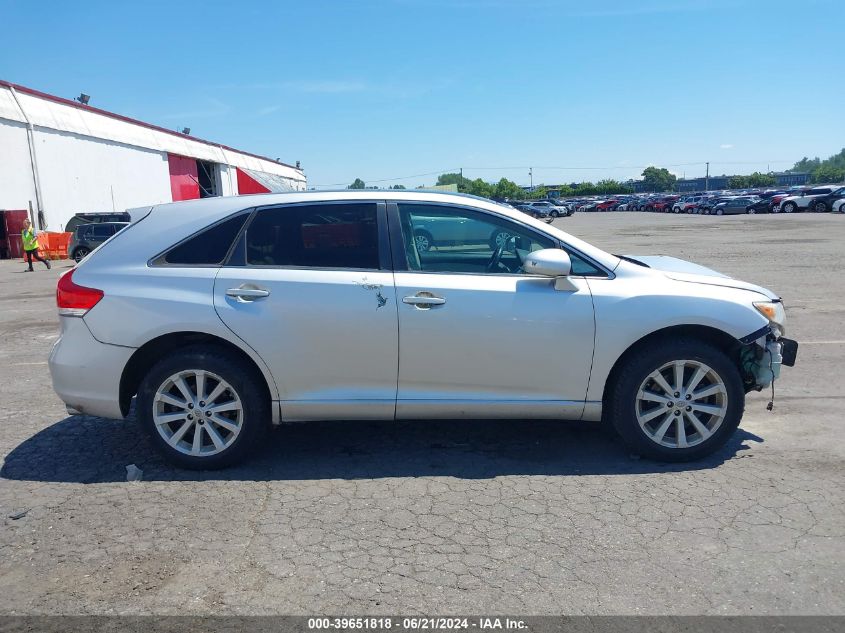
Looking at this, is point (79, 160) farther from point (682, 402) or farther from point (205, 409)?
point (682, 402)

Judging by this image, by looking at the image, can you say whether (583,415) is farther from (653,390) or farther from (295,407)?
(295,407)

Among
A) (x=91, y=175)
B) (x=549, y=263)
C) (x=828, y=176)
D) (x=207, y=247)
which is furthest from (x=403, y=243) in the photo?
(x=828, y=176)

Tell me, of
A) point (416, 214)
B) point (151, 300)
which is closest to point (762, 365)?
point (416, 214)

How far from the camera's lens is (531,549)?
3492mm

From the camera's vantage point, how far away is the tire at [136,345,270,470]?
14.4 ft

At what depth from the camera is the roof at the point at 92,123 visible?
28016 mm

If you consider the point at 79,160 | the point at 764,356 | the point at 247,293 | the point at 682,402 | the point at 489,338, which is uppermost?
the point at 79,160

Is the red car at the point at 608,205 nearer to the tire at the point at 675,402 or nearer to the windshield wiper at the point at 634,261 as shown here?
the windshield wiper at the point at 634,261

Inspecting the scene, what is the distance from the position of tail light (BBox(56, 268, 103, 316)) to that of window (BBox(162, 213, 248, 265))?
47 centimetres

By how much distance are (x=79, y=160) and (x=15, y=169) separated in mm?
4751

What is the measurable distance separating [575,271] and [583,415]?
947 millimetres

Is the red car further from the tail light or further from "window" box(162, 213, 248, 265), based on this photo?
the tail light

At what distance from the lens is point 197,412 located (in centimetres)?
445

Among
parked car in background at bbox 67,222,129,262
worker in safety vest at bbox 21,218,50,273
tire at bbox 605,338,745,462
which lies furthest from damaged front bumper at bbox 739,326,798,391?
parked car in background at bbox 67,222,129,262
